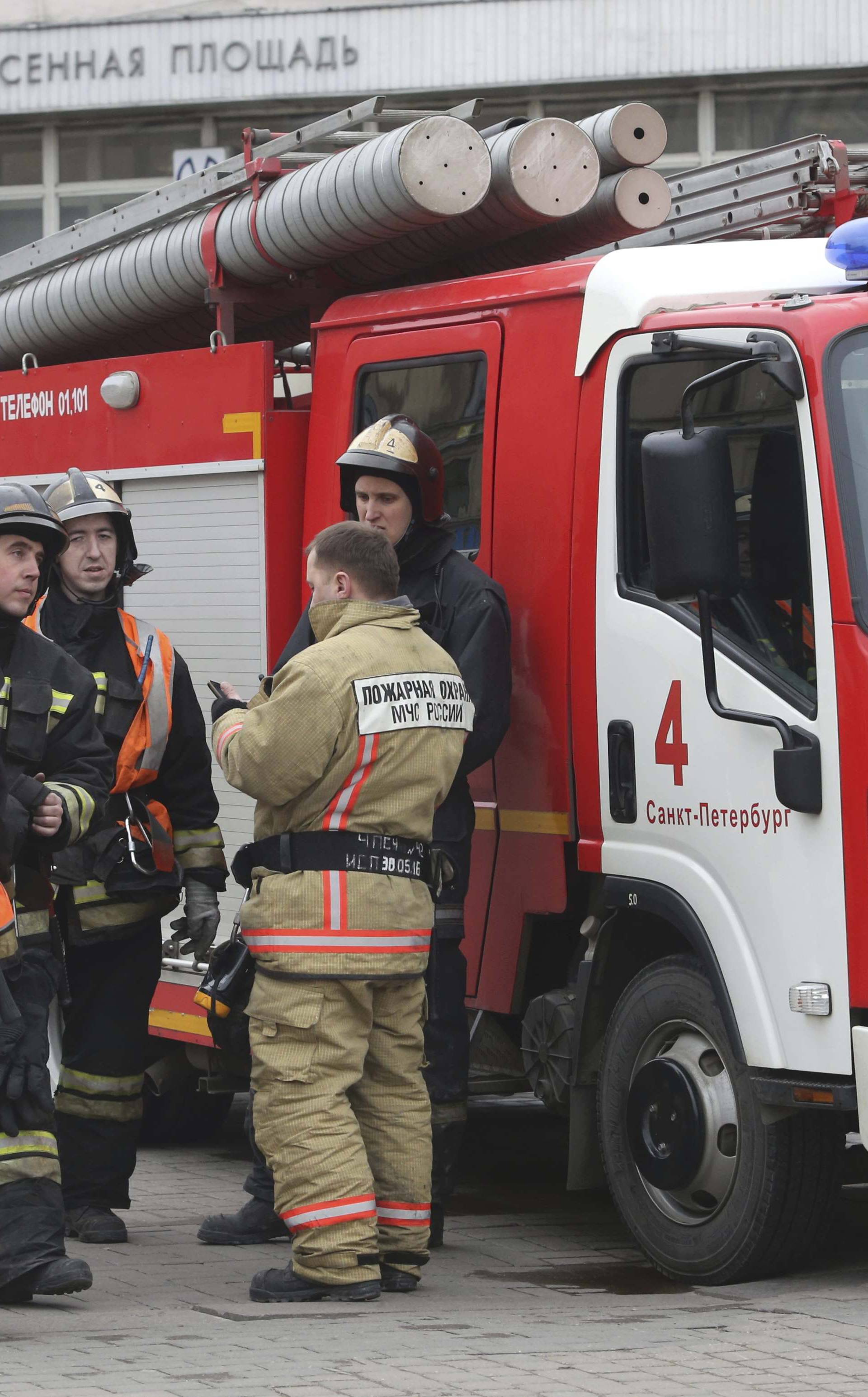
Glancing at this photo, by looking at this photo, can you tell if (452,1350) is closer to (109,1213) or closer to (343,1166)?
(343,1166)

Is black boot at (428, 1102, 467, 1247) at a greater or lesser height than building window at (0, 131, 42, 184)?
lesser

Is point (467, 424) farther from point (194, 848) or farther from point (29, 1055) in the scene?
point (29, 1055)

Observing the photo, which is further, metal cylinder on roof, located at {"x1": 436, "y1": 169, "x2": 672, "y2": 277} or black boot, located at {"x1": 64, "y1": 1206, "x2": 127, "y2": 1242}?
metal cylinder on roof, located at {"x1": 436, "y1": 169, "x2": 672, "y2": 277}

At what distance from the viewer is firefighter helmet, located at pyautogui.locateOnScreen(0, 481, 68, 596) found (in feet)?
18.0

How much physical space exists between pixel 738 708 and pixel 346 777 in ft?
3.16

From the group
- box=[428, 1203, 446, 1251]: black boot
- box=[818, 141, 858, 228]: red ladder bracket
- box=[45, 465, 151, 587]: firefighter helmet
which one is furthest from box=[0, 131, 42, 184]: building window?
box=[428, 1203, 446, 1251]: black boot

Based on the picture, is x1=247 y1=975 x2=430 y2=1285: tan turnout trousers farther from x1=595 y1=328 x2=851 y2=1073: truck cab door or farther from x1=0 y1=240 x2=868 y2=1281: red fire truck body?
x1=595 y1=328 x2=851 y2=1073: truck cab door

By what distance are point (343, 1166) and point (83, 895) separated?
137 cm

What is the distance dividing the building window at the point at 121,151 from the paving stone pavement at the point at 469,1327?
44.8ft

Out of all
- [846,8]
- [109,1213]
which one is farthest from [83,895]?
[846,8]

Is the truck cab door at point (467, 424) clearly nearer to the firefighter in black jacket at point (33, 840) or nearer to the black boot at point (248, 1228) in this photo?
the black boot at point (248, 1228)

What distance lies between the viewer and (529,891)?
6027 mm

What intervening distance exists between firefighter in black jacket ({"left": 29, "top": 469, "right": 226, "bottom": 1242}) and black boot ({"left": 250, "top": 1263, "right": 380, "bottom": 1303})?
1.05 m

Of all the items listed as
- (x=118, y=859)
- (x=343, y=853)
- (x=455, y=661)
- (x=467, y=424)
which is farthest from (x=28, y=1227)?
(x=467, y=424)
